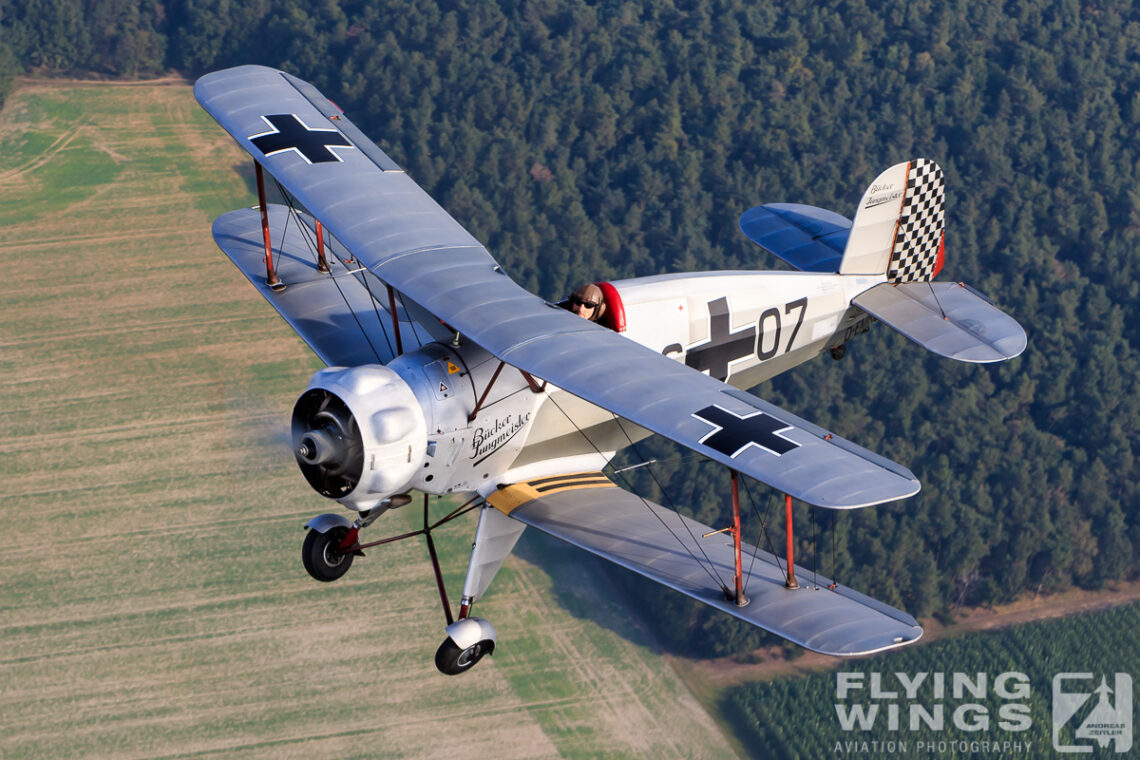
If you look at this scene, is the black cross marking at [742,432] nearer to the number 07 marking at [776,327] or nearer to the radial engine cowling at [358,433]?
the radial engine cowling at [358,433]

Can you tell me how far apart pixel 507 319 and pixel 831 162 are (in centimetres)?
4482

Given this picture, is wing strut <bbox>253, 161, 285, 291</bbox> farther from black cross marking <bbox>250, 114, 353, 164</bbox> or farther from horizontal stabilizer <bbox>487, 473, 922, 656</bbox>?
horizontal stabilizer <bbox>487, 473, 922, 656</bbox>

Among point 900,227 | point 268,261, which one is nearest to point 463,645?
point 268,261

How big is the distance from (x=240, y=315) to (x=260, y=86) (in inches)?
1096

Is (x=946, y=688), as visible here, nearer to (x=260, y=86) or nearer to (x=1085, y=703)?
(x=1085, y=703)

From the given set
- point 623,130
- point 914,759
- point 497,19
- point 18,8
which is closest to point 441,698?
point 914,759

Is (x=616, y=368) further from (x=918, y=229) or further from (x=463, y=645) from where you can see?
(x=918, y=229)

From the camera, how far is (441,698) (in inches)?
1521

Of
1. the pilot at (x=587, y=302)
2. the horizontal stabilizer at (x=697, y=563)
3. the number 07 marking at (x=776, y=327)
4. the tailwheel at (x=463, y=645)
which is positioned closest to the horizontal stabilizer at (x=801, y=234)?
the number 07 marking at (x=776, y=327)

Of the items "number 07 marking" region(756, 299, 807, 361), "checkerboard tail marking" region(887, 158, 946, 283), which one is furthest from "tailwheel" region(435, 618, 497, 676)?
"checkerboard tail marking" region(887, 158, 946, 283)

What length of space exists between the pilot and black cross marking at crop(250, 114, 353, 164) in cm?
389

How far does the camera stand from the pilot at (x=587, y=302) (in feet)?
60.7

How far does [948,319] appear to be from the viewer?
856 inches

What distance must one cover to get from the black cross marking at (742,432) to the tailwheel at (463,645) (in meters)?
4.19
